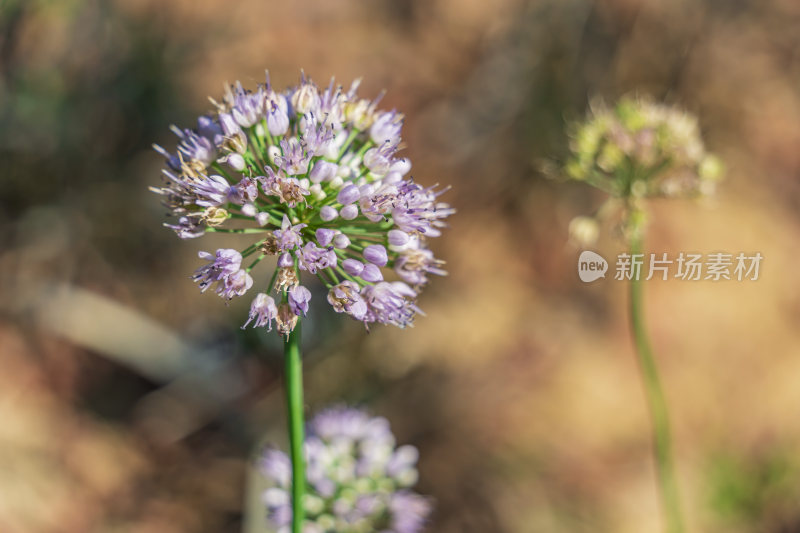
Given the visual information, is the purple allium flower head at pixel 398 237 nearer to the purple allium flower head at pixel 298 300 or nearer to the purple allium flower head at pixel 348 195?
the purple allium flower head at pixel 348 195

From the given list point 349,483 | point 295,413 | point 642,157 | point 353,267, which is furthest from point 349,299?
point 642,157

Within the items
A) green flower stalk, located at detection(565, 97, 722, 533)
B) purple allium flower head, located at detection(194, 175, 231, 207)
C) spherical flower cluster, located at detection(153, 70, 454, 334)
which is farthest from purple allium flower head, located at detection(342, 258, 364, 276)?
green flower stalk, located at detection(565, 97, 722, 533)

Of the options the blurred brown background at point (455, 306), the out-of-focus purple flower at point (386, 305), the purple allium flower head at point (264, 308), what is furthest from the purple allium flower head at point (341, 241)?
the blurred brown background at point (455, 306)

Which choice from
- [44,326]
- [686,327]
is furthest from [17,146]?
[686,327]

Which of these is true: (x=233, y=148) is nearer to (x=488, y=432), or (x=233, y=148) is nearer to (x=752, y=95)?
(x=488, y=432)

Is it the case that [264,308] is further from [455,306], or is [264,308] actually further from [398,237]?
[455,306]

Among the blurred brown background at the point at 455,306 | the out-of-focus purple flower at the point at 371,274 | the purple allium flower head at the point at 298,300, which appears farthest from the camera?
the blurred brown background at the point at 455,306
